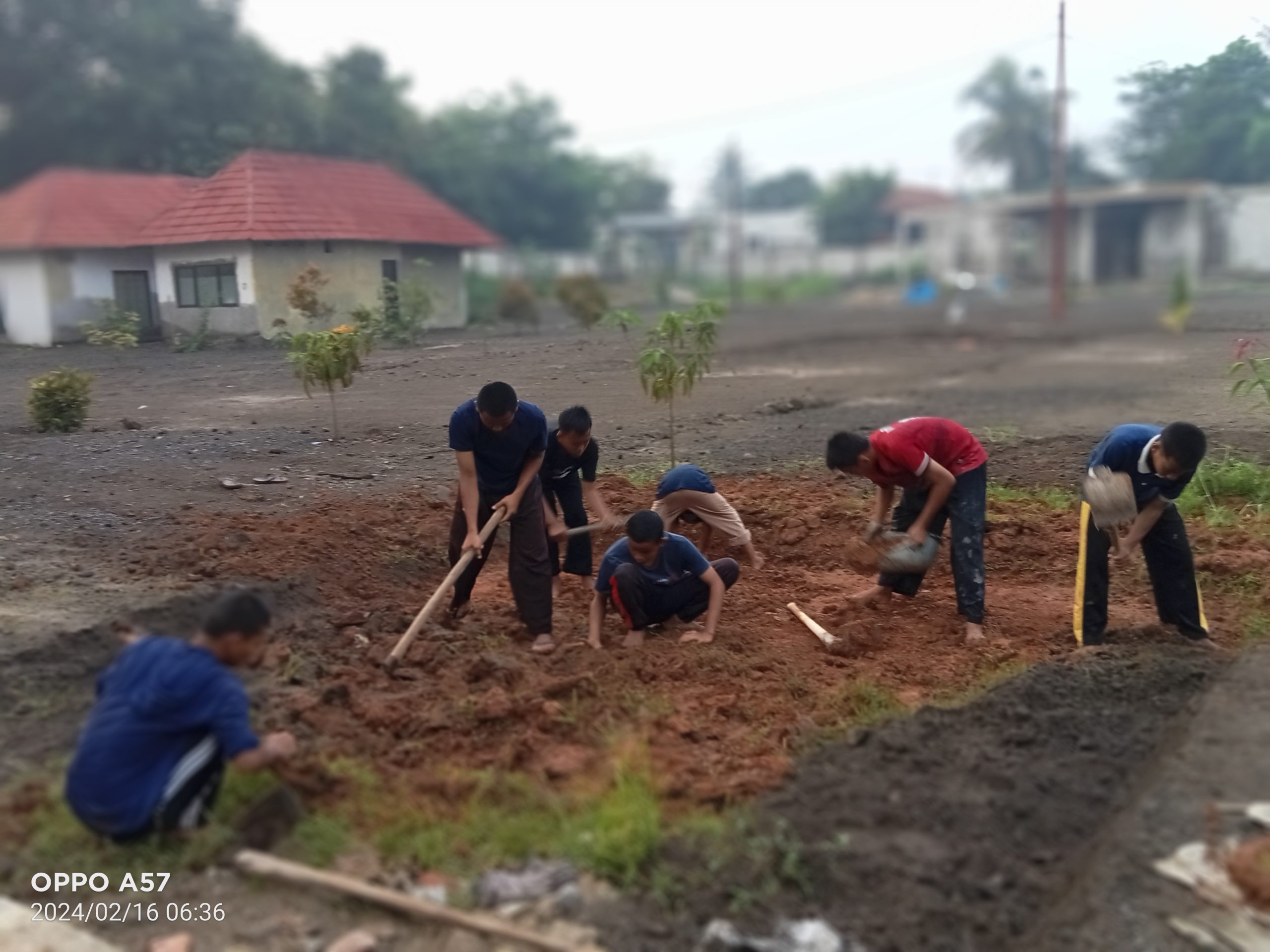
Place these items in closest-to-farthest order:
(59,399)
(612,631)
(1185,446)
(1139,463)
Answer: (1185,446) → (1139,463) → (612,631) → (59,399)

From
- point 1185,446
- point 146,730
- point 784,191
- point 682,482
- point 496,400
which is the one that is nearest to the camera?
point 146,730

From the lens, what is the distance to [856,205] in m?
50.5

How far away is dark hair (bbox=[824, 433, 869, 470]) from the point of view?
533 centimetres

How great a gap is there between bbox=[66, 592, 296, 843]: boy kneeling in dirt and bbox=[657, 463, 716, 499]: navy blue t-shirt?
313 cm

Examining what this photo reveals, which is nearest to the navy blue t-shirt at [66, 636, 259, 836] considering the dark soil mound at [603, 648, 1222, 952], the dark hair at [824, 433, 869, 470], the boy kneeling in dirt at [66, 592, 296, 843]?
the boy kneeling in dirt at [66, 592, 296, 843]

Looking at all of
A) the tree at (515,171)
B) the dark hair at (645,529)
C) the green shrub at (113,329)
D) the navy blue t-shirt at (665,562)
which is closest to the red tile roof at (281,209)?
the green shrub at (113,329)

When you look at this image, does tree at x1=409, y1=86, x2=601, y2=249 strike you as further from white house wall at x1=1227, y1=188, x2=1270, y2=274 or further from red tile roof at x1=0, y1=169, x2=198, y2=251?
red tile roof at x1=0, y1=169, x2=198, y2=251

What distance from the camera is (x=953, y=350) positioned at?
2116cm

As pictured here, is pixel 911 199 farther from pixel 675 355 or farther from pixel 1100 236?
pixel 675 355

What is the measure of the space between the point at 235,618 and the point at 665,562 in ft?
7.97

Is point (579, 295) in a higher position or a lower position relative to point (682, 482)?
higher

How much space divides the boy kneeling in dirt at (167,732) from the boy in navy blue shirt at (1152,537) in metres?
3.91

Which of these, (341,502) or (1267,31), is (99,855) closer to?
(341,502)

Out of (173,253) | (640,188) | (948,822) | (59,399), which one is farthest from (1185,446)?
(640,188)
